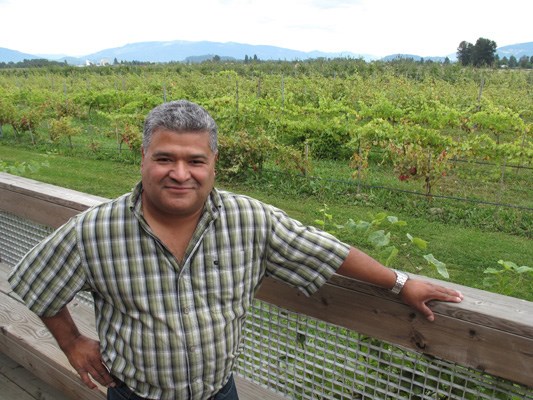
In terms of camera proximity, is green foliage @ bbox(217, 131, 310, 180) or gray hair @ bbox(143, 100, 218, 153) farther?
green foliage @ bbox(217, 131, 310, 180)

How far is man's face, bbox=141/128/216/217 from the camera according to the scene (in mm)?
1287

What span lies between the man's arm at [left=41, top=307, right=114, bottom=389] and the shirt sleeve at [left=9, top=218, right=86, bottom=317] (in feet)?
0.31

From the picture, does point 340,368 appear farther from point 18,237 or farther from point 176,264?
point 18,237

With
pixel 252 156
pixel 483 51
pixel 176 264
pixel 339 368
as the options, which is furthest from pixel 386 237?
pixel 483 51

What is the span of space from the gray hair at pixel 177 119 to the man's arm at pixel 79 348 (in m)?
0.58

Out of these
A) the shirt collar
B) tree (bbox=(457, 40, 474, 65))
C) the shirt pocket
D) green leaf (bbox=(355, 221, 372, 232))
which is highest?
the shirt collar

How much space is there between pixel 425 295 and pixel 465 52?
53385mm

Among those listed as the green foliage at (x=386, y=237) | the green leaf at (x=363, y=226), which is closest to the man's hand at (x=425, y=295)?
Answer: the green foliage at (x=386, y=237)

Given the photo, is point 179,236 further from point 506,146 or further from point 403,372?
point 506,146

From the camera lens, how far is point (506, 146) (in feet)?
28.9

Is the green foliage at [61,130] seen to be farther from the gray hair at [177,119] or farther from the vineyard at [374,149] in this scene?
the gray hair at [177,119]

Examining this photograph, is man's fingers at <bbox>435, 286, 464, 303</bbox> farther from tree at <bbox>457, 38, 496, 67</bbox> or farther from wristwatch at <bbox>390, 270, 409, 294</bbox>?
tree at <bbox>457, 38, 496, 67</bbox>

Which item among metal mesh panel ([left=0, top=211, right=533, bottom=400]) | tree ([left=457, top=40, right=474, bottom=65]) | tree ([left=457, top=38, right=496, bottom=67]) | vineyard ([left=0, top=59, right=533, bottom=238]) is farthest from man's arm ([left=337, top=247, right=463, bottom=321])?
tree ([left=457, top=40, right=474, bottom=65])

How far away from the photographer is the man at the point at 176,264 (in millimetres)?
1302
